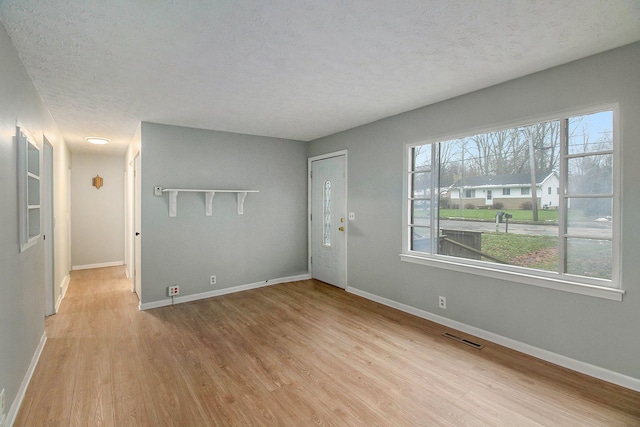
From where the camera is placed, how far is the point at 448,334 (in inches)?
132

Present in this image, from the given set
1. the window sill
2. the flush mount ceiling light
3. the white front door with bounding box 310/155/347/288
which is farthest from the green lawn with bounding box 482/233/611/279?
the flush mount ceiling light

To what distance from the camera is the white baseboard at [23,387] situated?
2.00 meters

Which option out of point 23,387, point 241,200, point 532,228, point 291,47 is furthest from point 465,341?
point 23,387

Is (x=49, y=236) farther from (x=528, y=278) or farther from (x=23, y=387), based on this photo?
(x=528, y=278)

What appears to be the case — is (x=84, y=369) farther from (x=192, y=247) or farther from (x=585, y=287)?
(x=585, y=287)

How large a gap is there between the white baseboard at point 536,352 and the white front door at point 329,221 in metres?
1.30

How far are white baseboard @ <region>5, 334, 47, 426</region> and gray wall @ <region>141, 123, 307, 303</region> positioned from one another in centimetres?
133

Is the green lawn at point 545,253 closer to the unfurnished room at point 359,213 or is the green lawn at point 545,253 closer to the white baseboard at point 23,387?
the unfurnished room at point 359,213

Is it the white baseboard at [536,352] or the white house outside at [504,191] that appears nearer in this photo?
the white baseboard at [536,352]

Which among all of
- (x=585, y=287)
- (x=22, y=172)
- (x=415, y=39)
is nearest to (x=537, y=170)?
(x=585, y=287)

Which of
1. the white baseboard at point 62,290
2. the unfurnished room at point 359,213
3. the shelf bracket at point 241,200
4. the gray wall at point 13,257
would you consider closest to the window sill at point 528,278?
the unfurnished room at point 359,213

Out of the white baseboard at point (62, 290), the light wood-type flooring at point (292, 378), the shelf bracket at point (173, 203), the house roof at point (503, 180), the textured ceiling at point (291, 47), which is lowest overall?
the light wood-type flooring at point (292, 378)

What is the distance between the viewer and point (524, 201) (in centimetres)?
302

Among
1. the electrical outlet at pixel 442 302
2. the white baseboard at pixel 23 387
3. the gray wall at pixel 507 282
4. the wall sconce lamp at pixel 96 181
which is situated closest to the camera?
the white baseboard at pixel 23 387
